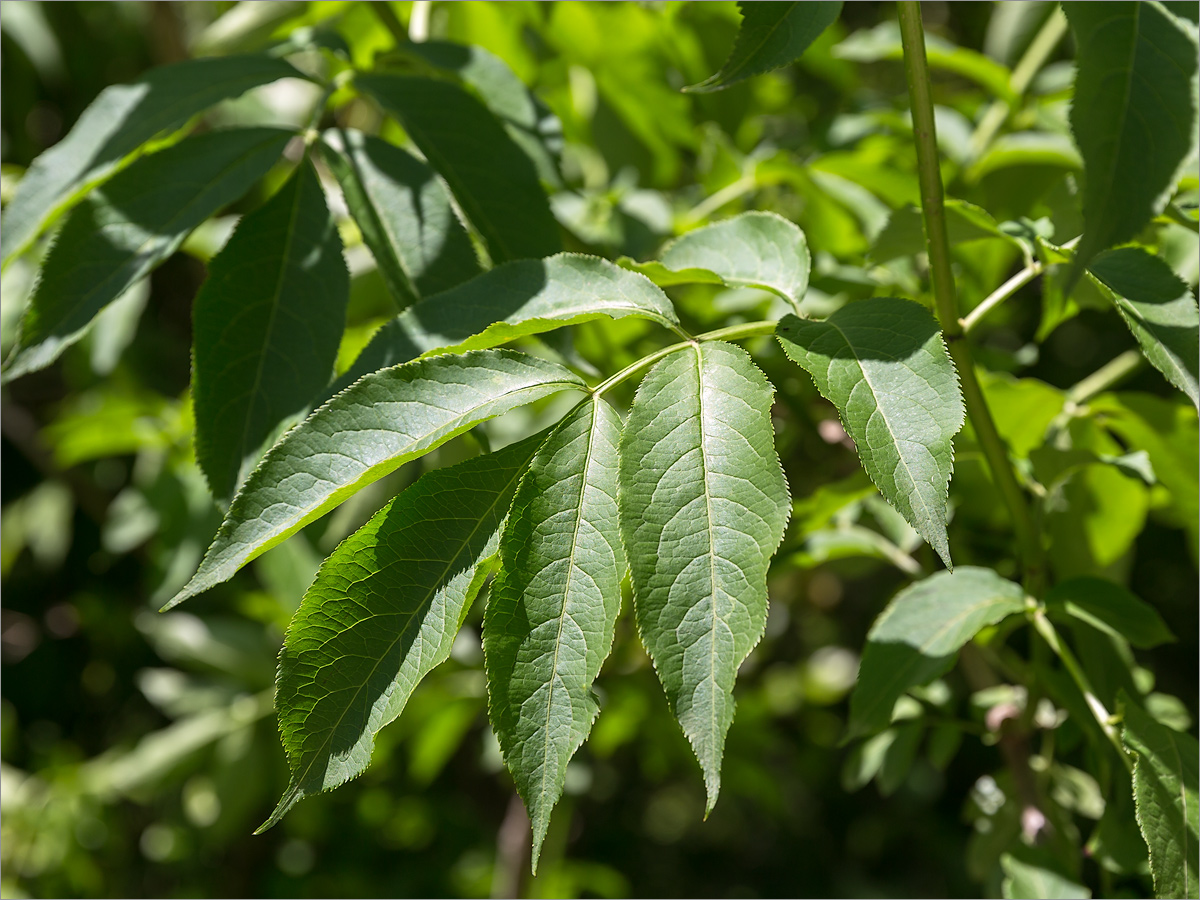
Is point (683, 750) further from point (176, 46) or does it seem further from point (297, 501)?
point (176, 46)

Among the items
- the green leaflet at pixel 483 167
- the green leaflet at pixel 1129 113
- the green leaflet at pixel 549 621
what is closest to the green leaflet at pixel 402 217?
the green leaflet at pixel 483 167

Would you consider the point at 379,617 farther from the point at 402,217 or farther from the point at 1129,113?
the point at 1129,113

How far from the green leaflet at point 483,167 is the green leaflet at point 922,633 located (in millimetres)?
445

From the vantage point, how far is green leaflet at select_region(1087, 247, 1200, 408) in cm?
58

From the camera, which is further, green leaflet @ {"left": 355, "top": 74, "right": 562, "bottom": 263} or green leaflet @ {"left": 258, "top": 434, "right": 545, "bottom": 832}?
green leaflet @ {"left": 355, "top": 74, "right": 562, "bottom": 263}

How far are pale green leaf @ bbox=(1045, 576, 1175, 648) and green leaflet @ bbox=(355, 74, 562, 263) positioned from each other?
0.54 meters

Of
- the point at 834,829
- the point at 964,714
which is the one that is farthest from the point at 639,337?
the point at 834,829

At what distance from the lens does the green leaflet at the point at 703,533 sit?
0.52 metres

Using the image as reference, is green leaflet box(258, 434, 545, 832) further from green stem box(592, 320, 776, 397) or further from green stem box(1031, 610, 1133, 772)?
green stem box(1031, 610, 1133, 772)

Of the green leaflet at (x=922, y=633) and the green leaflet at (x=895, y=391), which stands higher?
the green leaflet at (x=895, y=391)

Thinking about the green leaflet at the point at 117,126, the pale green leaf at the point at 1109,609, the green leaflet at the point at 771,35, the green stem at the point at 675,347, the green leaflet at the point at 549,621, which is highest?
the green leaflet at the point at 771,35

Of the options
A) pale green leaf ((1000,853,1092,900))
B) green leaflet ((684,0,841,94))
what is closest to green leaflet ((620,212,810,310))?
green leaflet ((684,0,841,94))

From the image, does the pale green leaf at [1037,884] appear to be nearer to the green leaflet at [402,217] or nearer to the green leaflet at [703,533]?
the green leaflet at [703,533]

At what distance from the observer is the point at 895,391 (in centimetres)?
57
